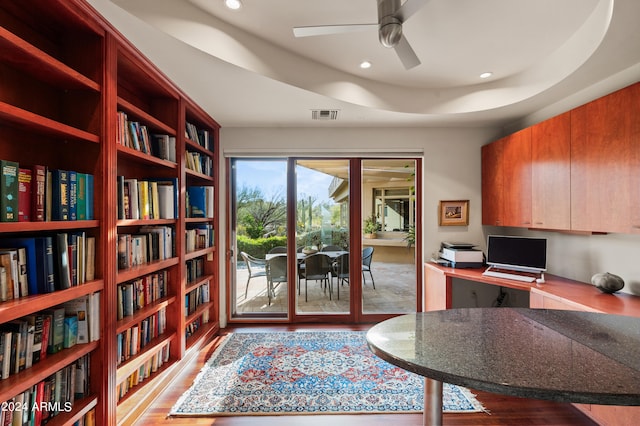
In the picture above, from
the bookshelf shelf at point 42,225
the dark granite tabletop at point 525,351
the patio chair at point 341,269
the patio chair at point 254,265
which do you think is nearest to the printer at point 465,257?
the patio chair at point 341,269

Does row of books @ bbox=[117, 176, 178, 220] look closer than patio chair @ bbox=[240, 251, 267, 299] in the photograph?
Yes

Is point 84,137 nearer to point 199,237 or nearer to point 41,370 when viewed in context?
point 41,370

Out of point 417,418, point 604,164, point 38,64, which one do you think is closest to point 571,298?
point 604,164

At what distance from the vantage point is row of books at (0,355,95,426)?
4.08 feet

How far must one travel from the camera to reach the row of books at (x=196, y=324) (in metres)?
2.89

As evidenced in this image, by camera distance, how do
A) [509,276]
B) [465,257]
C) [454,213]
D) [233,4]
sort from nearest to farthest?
1. [233,4]
2. [509,276]
3. [465,257]
4. [454,213]

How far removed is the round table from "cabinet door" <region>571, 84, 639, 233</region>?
1138 millimetres

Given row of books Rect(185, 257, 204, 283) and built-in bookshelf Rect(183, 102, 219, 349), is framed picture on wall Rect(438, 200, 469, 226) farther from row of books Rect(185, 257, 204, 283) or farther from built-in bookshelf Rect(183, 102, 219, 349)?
row of books Rect(185, 257, 204, 283)

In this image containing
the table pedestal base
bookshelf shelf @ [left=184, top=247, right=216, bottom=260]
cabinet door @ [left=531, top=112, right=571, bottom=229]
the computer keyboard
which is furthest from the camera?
bookshelf shelf @ [left=184, top=247, right=216, bottom=260]

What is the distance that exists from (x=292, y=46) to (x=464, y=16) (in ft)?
4.01

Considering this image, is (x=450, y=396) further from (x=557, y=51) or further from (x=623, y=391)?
(x=557, y=51)

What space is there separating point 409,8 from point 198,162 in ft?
7.82

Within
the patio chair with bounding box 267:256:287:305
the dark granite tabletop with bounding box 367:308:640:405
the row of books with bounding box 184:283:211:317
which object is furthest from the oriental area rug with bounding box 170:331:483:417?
the dark granite tabletop with bounding box 367:308:640:405

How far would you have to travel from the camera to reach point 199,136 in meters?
3.11
